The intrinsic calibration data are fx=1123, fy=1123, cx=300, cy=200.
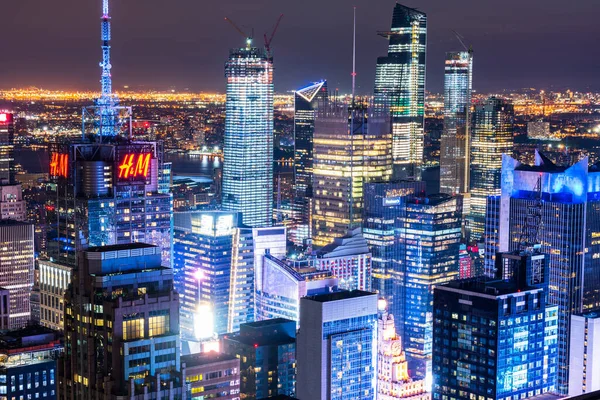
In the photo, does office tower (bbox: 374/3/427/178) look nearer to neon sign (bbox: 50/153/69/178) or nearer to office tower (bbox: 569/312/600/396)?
neon sign (bbox: 50/153/69/178)

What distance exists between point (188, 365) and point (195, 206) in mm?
48162

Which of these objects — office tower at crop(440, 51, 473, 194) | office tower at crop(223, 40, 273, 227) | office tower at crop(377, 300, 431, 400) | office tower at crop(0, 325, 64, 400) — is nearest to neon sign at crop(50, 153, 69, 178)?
office tower at crop(377, 300, 431, 400)

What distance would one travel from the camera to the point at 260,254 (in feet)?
197

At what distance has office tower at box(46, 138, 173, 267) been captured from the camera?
51375 mm

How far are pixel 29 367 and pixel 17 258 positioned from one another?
1270 inches

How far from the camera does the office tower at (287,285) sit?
2098 inches

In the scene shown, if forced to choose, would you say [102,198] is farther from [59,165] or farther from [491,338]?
[491,338]

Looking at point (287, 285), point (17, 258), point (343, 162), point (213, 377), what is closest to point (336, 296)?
point (287, 285)

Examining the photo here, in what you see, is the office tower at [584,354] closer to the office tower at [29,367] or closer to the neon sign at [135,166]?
the neon sign at [135,166]

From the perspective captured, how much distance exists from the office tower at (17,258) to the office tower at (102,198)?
25.1 ft

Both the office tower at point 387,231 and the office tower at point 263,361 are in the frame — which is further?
the office tower at point 387,231

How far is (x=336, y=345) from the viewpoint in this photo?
1710 inches

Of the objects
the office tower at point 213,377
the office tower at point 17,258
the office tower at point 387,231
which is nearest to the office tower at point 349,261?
the office tower at point 387,231

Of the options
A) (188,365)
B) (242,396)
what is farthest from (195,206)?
(188,365)
